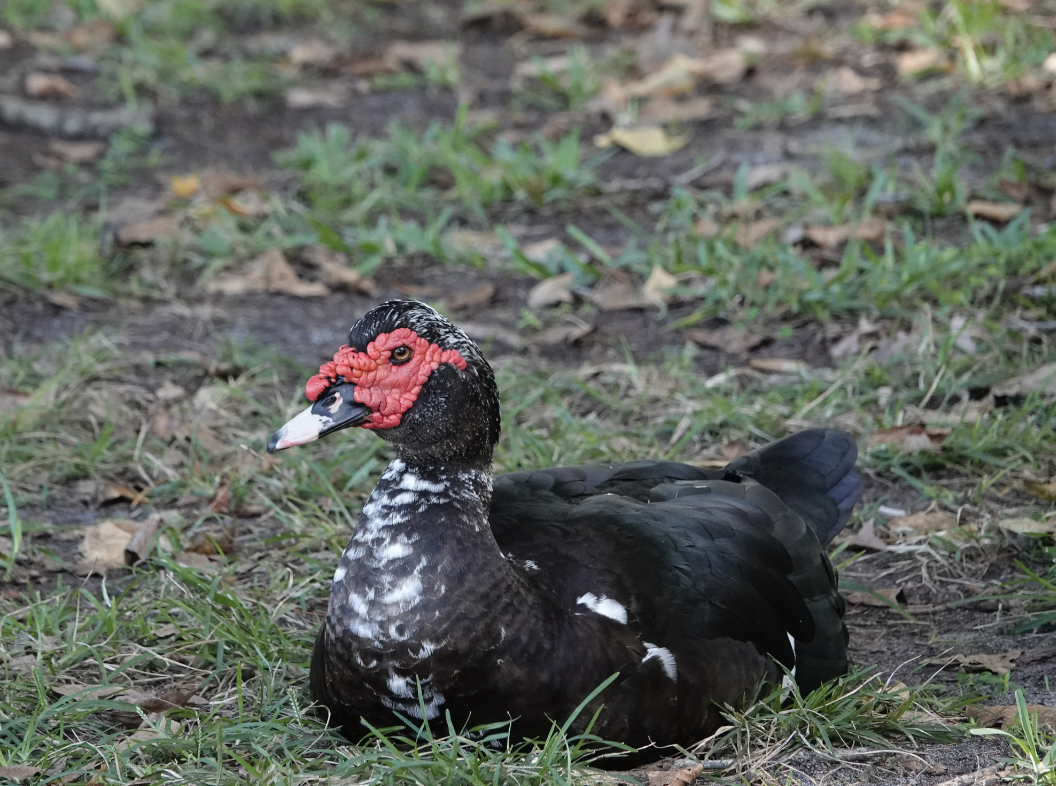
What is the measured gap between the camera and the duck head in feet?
8.10

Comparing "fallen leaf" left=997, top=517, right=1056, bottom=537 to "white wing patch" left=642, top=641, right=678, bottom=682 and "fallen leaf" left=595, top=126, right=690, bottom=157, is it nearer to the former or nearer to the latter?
"white wing patch" left=642, top=641, right=678, bottom=682

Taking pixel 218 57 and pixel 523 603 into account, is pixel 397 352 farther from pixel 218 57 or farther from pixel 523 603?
pixel 218 57

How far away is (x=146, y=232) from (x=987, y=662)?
3359 mm

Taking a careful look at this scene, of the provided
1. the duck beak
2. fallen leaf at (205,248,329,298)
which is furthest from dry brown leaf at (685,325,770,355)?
the duck beak

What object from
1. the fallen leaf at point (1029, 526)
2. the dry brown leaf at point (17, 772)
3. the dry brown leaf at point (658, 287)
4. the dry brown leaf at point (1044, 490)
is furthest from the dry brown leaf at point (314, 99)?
the dry brown leaf at point (17, 772)

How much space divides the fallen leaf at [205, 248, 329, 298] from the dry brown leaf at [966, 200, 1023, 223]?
226 centimetres

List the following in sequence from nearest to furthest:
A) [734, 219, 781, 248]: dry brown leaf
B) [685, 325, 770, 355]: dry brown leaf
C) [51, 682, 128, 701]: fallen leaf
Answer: [51, 682, 128, 701]: fallen leaf → [685, 325, 770, 355]: dry brown leaf → [734, 219, 781, 248]: dry brown leaf

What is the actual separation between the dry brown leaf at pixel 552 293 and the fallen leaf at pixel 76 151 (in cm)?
233

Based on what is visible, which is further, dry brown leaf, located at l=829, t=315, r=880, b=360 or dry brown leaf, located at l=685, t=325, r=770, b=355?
dry brown leaf, located at l=685, t=325, r=770, b=355

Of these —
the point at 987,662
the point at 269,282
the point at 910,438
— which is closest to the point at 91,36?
the point at 269,282

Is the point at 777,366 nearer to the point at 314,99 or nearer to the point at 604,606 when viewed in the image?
Answer: the point at 604,606

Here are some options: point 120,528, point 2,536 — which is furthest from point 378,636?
point 2,536

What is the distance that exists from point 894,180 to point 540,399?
177 centimetres

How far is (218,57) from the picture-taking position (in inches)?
271
